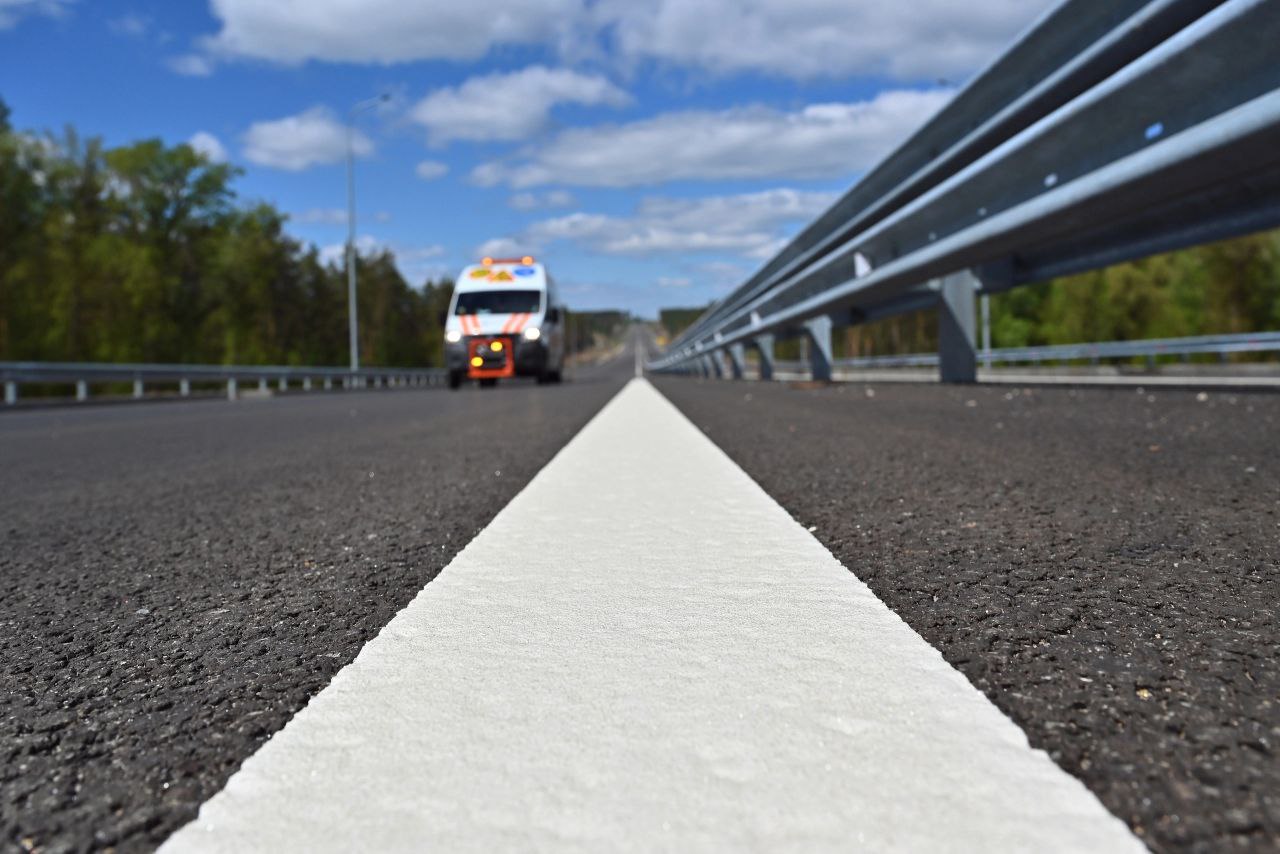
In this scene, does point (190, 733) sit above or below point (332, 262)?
below

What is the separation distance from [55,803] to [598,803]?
711mm

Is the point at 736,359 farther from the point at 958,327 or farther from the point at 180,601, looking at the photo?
the point at 180,601

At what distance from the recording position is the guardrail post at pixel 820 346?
14.3m

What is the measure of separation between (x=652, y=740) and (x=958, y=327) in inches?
357

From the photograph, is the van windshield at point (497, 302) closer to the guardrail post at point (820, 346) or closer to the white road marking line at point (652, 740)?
the guardrail post at point (820, 346)

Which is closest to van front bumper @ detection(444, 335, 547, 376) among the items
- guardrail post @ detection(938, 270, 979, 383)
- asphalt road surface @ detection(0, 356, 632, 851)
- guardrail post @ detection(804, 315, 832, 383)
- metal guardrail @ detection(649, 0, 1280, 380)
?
guardrail post @ detection(804, 315, 832, 383)

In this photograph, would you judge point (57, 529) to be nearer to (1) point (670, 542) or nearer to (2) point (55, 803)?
(1) point (670, 542)

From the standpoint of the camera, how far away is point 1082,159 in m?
5.88

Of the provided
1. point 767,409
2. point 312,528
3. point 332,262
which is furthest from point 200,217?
point 312,528

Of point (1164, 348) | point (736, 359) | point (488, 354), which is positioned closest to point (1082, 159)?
point (1164, 348)

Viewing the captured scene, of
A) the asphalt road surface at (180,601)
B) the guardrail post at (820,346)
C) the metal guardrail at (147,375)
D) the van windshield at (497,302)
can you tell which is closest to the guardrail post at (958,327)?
the guardrail post at (820,346)

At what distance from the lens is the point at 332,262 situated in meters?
95.3

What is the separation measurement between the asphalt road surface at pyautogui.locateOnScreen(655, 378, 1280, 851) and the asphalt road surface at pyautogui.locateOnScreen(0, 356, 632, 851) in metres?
1.18

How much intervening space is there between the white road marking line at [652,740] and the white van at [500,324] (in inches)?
791
